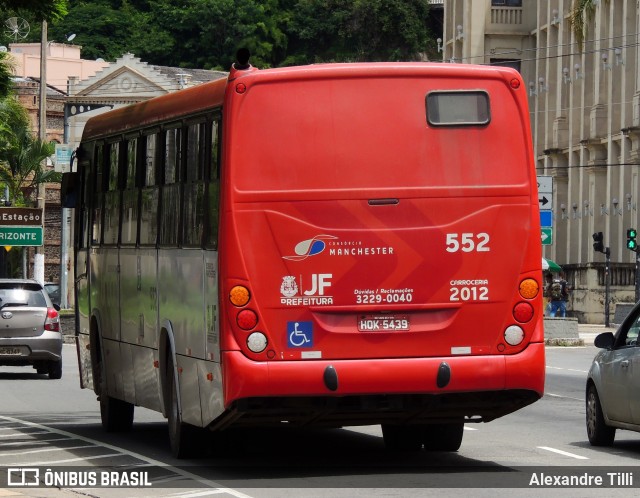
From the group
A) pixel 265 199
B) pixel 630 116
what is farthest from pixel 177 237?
pixel 630 116

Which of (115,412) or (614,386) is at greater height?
(614,386)

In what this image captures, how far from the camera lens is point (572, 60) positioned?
233ft

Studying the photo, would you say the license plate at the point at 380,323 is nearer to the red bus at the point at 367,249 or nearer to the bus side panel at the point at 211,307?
the red bus at the point at 367,249

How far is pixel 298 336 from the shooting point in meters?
14.4

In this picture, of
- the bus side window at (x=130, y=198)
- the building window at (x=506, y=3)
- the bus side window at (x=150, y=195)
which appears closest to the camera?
the bus side window at (x=150, y=195)

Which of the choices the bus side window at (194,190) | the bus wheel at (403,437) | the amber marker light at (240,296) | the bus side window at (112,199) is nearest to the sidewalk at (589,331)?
the bus side window at (112,199)

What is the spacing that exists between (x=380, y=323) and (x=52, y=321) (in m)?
18.6

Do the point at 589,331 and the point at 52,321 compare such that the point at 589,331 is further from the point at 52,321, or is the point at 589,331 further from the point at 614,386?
the point at 614,386

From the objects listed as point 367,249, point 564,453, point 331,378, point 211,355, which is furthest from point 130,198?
point 564,453

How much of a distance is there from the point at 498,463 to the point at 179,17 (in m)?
95.7

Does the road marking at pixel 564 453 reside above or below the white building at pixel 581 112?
below

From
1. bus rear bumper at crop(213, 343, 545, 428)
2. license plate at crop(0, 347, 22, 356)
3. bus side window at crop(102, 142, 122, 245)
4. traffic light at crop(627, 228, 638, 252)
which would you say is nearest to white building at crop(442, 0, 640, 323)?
traffic light at crop(627, 228, 638, 252)

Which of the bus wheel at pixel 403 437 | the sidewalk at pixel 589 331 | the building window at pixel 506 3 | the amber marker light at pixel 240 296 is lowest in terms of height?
the sidewalk at pixel 589 331

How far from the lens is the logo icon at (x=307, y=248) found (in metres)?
14.5
